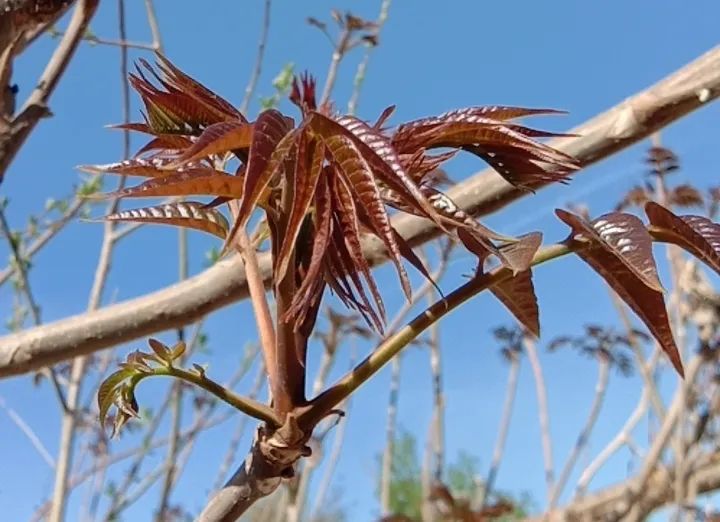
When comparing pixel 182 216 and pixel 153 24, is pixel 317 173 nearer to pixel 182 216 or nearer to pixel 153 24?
pixel 182 216

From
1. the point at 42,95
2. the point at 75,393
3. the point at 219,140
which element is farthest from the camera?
the point at 75,393

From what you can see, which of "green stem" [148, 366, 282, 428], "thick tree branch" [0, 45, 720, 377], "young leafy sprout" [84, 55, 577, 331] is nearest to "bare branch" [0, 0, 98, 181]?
"thick tree branch" [0, 45, 720, 377]

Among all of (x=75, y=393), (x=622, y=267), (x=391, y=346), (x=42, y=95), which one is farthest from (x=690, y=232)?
(x=75, y=393)

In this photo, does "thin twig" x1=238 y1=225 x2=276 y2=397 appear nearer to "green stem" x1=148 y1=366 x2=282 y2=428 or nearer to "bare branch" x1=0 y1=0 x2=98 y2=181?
"green stem" x1=148 y1=366 x2=282 y2=428

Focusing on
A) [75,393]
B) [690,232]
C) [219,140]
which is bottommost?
[690,232]

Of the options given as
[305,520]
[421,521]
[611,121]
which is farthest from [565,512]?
[611,121]

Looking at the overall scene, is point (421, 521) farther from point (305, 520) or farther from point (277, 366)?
point (277, 366)
